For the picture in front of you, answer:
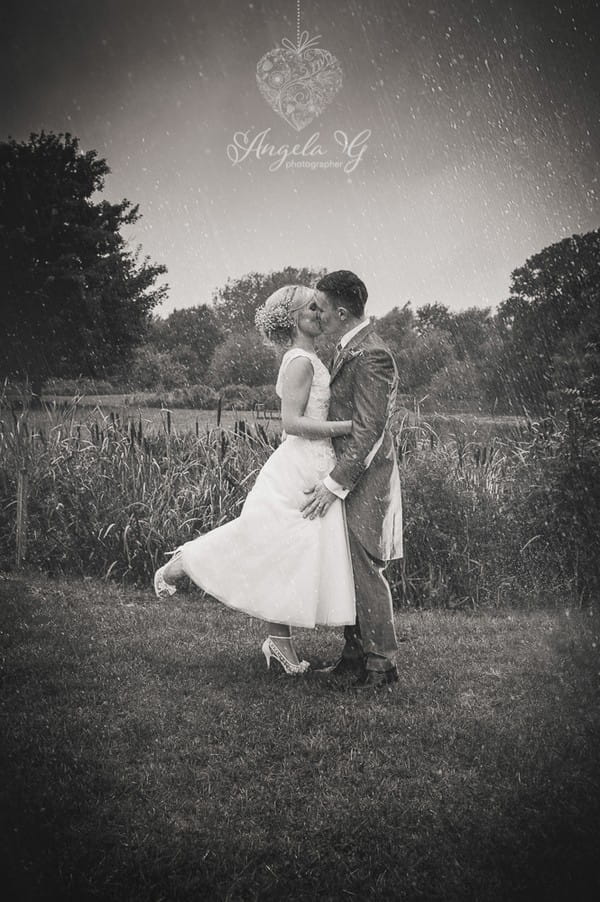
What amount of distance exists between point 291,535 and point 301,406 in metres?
0.65

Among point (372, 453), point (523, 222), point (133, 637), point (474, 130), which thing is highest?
point (474, 130)

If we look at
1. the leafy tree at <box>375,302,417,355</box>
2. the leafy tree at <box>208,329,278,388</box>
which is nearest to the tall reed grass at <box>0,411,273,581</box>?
the leafy tree at <box>208,329,278,388</box>

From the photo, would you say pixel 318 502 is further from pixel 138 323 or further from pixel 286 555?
pixel 138 323

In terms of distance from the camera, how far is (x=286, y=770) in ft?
7.59

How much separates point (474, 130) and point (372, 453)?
13.8 ft

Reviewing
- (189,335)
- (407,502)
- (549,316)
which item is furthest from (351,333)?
(189,335)

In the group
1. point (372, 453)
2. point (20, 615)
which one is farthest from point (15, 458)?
point (372, 453)

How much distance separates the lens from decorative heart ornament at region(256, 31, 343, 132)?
500 cm

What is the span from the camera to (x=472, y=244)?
21.5 feet

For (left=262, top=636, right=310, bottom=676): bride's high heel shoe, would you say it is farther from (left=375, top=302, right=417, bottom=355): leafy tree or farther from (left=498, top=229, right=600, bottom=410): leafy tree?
(left=375, top=302, right=417, bottom=355): leafy tree

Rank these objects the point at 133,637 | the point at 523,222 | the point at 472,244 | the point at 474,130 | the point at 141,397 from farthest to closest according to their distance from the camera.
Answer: the point at 141,397, the point at 472,244, the point at 474,130, the point at 523,222, the point at 133,637

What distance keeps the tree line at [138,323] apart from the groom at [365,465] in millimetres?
2750

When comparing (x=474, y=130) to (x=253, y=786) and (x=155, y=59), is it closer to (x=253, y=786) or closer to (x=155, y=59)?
(x=155, y=59)

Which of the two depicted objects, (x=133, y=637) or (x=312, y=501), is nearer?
(x=312, y=501)
